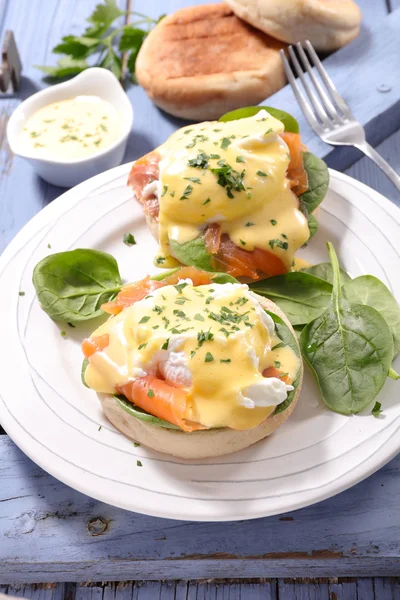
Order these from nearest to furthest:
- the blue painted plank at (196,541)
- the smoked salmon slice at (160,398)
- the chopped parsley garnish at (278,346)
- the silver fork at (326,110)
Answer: the smoked salmon slice at (160,398) < the blue painted plank at (196,541) < the chopped parsley garnish at (278,346) < the silver fork at (326,110)

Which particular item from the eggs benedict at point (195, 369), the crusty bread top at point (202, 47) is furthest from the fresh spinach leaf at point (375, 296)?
the crusty bread top at point (202, 47)

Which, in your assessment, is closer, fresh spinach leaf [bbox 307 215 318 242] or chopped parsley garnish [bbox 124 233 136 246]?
fresh spinach leaf [bbox 307 215 318 242]

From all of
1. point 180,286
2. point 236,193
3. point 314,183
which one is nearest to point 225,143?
point 236,193

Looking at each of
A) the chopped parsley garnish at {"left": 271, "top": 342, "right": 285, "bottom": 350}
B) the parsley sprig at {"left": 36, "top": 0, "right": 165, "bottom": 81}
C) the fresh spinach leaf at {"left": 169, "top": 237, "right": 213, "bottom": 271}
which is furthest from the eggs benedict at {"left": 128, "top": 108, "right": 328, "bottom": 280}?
the parsley sprig at {"left": 36, "top": 0, "right": 165, "bottom": 81}

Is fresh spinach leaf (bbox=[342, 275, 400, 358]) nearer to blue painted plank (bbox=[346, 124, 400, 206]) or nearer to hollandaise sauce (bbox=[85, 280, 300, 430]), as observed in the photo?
hollandaise sauce (bbox=[85, 280, 300, 430])

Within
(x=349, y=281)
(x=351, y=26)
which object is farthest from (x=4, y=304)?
(x=351, y=26)

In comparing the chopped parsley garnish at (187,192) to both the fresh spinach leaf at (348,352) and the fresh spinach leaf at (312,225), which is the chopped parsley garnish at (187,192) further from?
the fresh spinach leaf at (348,352)

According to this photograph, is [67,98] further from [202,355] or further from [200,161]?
[202,355]
